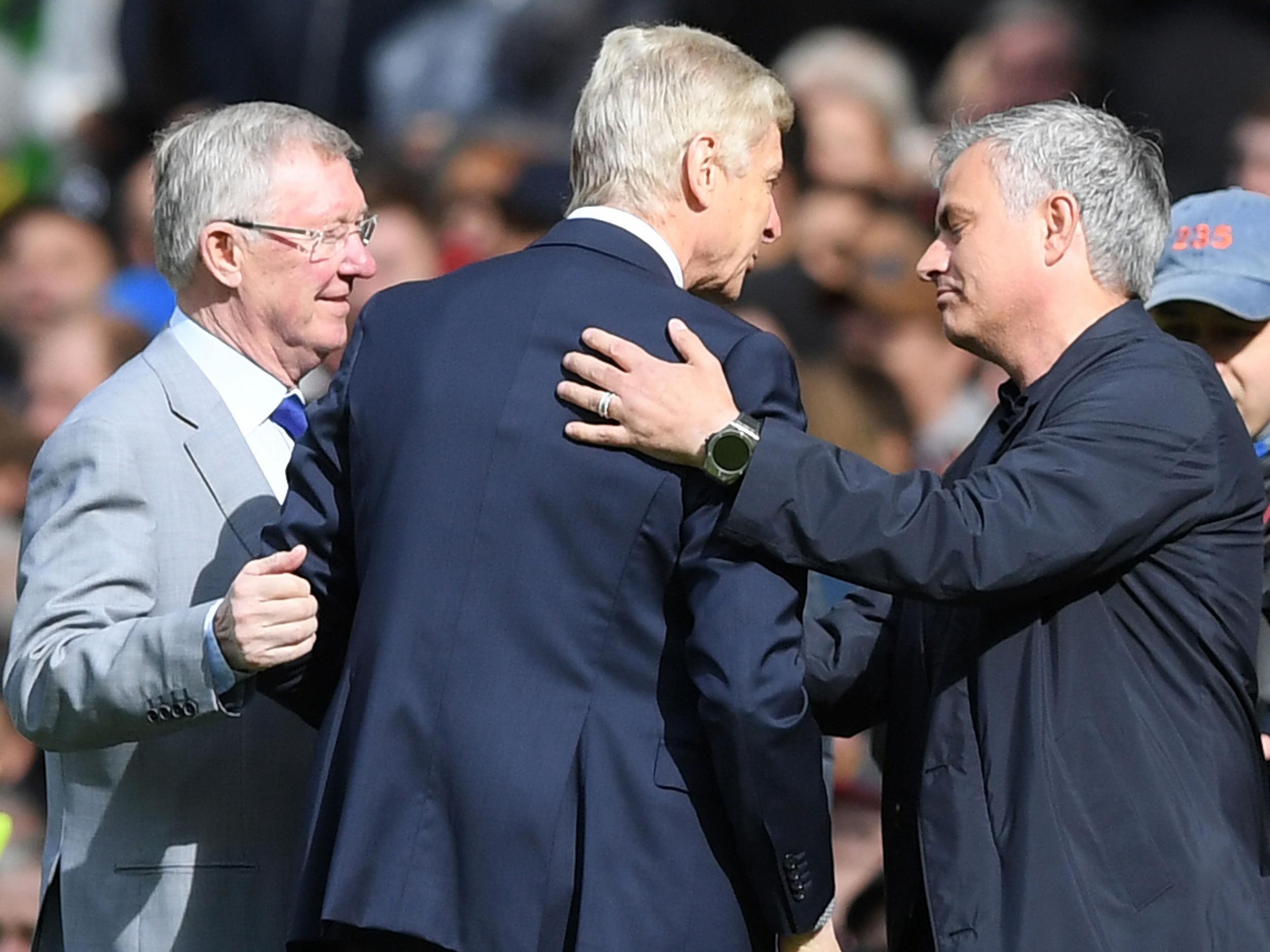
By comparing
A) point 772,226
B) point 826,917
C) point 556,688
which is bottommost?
point 826,917

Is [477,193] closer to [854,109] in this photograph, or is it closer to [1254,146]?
[854,109]

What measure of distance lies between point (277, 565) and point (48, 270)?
166 inches

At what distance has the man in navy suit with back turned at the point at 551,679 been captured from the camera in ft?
7.86

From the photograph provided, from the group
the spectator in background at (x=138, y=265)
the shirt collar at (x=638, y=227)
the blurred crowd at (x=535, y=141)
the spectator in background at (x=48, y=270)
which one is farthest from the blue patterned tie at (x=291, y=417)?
the spectator in background at (x=48, y=270)

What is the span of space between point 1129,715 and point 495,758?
2.86 feet

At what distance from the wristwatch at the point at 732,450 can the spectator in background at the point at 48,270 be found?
428 centimetres

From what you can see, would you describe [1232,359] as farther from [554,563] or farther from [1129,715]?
[554,563]

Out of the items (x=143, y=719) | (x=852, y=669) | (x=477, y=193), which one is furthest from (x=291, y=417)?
(x=477, y=193)

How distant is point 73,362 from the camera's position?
6160mm

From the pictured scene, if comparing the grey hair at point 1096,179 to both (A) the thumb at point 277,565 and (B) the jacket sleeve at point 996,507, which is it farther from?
(A) the thumb at point 277,565

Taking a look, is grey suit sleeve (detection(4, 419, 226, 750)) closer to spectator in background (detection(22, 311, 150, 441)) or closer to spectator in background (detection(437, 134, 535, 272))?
spectator in background (detection(437, 134, 535, 272))

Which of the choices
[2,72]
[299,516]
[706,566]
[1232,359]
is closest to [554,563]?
[706,566]

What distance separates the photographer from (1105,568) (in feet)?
8.49

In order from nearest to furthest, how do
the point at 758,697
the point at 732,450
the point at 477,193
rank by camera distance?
the point at 758,697 < the point at 732,450 < the point at 477,193
